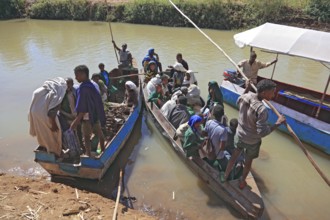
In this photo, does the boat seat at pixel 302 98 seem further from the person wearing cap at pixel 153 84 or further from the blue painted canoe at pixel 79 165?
A: the blue painted canoe at pixel 79 165

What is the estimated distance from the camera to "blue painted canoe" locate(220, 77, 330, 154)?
23.4 feet

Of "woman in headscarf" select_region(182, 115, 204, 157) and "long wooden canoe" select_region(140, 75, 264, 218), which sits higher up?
"woman in headscarf" select_region(182, 115, 204, 157)

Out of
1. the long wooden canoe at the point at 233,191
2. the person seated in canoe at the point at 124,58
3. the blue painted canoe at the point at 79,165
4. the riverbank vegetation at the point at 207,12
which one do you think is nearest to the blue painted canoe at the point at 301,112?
the long wooden canoe at the point at 233,191

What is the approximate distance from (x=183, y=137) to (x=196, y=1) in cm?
1606

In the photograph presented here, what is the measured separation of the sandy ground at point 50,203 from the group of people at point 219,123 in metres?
1.55

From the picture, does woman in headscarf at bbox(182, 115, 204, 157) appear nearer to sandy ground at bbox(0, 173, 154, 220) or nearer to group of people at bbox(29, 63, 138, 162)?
sandy ground at bbox(0, 173, 154, 220)

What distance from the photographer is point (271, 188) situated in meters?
6.34

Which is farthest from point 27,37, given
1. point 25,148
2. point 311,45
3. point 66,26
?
point 311,45

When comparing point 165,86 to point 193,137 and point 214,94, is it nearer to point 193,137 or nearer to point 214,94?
point 214,94

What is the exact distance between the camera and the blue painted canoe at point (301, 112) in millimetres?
7117

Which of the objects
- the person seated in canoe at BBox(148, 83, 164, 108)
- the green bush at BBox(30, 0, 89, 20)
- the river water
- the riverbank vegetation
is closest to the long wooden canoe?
the river water

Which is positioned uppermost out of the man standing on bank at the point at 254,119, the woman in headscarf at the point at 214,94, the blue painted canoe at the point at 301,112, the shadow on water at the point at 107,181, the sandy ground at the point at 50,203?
the man standing on bank at the point at 254,119

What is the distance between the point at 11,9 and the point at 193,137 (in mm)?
23638

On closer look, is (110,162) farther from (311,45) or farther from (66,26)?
(66,26)
